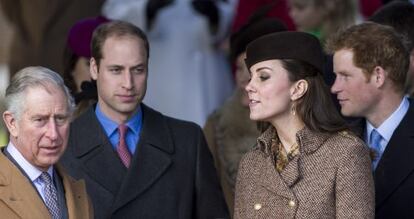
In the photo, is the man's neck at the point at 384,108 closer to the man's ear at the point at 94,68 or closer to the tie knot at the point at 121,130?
the tie knot at the point at 121,130

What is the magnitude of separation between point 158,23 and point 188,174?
299cm

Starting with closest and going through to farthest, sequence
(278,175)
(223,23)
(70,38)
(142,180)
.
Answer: (278,175) < (142,180) < (70,38) < (223,23)

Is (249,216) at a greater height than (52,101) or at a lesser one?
lesser

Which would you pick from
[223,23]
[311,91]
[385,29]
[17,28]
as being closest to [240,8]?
[223,23]

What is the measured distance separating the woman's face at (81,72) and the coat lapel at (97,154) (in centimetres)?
119

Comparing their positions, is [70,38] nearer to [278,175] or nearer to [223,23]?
[223,23]

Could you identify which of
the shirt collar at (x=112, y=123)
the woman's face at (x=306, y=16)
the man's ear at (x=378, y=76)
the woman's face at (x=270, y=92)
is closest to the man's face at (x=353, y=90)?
the man's ear at (x=378, y=76)

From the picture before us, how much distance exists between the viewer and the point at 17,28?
9.97 m

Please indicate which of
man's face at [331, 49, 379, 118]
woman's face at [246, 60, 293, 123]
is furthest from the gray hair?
man's face at [331, 49, 379, 118]

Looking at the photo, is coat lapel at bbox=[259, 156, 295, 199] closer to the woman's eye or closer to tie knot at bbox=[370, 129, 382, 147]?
the woman's eye

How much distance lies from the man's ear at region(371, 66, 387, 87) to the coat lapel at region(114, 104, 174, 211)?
41.7 inches

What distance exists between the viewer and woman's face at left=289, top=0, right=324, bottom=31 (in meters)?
9.19

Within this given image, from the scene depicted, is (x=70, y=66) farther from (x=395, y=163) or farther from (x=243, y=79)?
(x=395, y=163)

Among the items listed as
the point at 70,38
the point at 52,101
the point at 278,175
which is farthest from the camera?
the point at 70,38
